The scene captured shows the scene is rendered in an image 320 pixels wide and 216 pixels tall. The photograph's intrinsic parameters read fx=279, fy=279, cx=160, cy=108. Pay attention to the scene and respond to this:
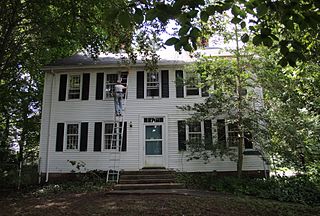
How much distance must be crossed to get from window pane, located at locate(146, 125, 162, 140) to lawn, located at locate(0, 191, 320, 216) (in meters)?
4.28

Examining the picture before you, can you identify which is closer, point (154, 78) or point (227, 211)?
point (227, 211)

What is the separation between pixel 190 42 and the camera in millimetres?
2809

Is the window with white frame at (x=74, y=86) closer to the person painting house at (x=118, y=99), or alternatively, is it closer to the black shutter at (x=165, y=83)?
the person painting house at (x=118, y=99)

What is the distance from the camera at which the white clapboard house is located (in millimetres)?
12539

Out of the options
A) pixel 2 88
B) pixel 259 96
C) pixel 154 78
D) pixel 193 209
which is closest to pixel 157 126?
pixel 154 78

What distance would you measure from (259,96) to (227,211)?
6.20 metres

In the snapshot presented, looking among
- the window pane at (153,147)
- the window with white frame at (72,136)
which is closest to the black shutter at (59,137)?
the window with white frame at (72,136)

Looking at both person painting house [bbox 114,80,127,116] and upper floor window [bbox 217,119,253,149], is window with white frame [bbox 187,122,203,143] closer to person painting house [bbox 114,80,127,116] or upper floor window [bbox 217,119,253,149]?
upper floor window [bbox 217,119,253,149]

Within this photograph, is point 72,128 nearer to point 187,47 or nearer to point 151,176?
point 151,176

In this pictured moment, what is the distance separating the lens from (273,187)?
963 centimetres

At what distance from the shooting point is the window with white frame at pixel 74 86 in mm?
13609

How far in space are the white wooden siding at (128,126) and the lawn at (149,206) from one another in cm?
383

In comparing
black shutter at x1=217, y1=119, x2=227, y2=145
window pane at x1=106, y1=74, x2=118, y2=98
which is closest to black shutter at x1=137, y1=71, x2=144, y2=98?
window pane at x1=106, y1=74, x2=118, y2=98

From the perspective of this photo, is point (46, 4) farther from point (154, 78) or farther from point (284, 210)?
point (284, 210)
